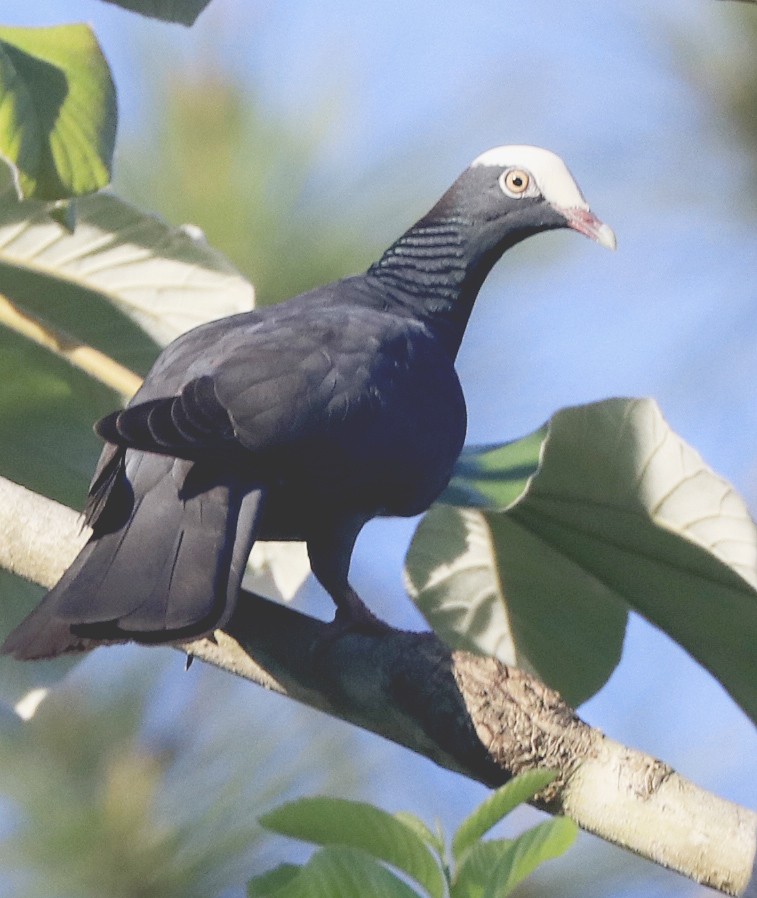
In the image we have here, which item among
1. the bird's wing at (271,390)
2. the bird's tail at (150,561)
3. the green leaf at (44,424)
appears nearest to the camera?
the bird's tail at (150,561)

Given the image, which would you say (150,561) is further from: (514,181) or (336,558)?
(514,181)

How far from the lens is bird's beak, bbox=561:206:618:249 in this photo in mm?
2686

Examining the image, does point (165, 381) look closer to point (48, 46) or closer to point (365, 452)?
point (365, 452)

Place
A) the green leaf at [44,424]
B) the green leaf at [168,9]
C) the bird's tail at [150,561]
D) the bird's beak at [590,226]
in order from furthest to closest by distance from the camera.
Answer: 1. the bird's beak at [590,226]
2. the green leaf at [44,424]
3. the green leaf at [168,9]
4. the bird's tail at [150,561]

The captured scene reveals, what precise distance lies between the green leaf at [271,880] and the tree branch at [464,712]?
0.54 meters

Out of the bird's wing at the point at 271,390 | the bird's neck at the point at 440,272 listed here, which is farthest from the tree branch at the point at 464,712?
the bird's neck at the point at 440,272

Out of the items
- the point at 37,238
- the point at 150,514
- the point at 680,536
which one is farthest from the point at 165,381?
the point at 680,536

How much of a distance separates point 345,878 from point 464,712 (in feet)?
2.17

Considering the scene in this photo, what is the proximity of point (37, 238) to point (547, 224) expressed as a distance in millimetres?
1009

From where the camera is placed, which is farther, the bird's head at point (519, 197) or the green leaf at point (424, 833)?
the bird's head at point (519, 197)

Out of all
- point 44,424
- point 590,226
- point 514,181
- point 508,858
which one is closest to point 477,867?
point 508,858

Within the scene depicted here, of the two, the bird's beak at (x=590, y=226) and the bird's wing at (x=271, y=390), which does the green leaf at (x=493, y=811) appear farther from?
the bird's beak at (x=590, y=226)

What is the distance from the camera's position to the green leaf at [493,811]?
42.7 inches

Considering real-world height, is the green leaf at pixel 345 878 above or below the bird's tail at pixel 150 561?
above
